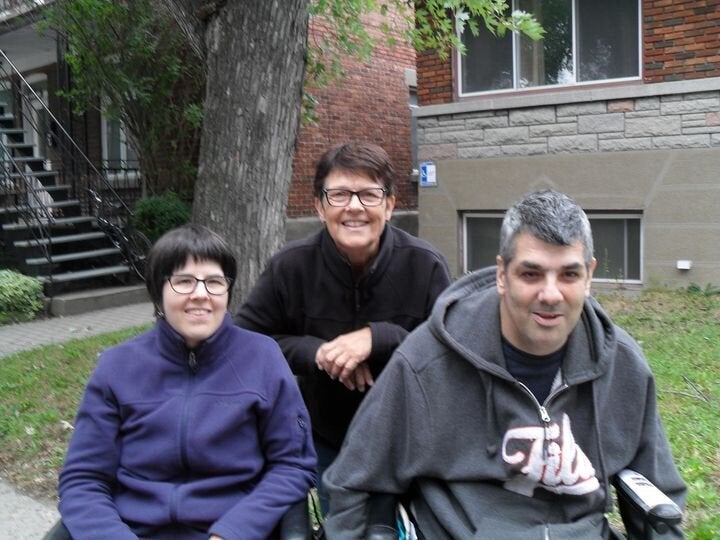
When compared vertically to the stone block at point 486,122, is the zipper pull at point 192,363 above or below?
below

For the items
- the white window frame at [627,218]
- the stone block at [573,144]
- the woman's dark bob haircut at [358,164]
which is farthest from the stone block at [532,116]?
the woman's dark bob haircut at [358,164]

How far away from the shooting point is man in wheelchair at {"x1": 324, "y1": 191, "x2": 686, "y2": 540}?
7.23 ft

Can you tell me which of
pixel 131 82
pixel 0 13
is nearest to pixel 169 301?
pixel 131 82

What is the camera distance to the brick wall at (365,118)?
42.0 feet

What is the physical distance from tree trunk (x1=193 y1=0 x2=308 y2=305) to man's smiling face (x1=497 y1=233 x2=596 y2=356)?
2.56 m

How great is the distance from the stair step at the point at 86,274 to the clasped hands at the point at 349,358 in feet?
27.8

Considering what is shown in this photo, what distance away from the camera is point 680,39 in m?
8.58

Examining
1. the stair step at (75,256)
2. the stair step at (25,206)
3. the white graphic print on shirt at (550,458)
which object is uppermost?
the stair step at (25,206)

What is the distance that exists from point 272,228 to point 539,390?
2.63 meters

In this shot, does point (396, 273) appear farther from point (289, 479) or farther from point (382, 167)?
point (289, 479)

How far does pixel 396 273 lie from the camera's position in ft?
8.98

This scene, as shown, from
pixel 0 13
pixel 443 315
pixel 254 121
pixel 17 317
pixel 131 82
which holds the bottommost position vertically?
pixel 17 317

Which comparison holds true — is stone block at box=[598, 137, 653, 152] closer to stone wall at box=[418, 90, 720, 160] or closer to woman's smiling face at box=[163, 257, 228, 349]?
stone wall at box=[418, 90, 720, 160]

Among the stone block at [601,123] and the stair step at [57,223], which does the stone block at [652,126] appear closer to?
the stone block at [601,123]
